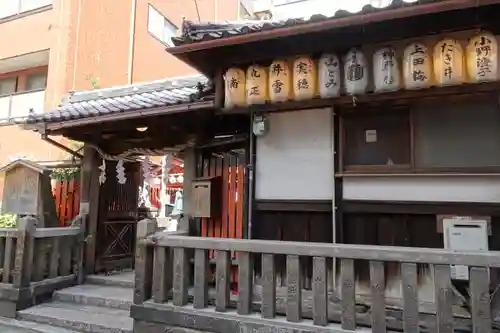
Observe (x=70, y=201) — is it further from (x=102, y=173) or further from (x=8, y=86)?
(x=8, y=86)

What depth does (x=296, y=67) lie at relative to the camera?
546 centimetres

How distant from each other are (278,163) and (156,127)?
3.06 m

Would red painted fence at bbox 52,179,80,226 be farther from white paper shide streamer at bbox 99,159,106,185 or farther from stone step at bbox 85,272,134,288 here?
stone step at bbox 85,272,134,288

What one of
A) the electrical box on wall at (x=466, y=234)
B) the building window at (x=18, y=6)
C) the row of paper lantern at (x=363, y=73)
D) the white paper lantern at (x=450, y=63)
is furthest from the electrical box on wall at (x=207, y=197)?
the building window at (x=18, y=6)

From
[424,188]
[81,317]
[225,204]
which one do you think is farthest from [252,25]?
[81,317]

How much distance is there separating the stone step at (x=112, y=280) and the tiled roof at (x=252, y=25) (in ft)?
17.3

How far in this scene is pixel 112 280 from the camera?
321 inches

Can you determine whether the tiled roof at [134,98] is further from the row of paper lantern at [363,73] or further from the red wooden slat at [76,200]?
the red wooden slat at [76,200]

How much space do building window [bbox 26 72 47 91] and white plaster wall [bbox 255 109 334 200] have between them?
11.6m

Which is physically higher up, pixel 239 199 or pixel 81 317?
pixel 239 199

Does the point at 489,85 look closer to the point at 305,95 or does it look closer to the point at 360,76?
the point at 360,76

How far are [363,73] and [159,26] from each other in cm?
1433

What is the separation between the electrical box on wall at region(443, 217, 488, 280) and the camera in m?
4.88

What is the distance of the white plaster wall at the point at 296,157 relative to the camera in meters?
5.72
